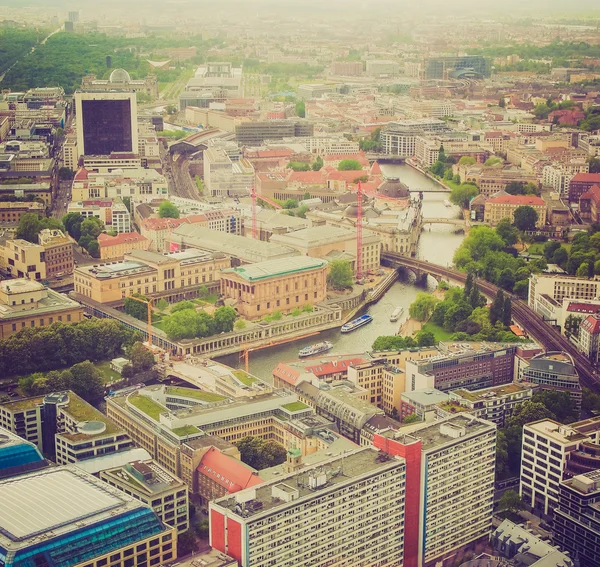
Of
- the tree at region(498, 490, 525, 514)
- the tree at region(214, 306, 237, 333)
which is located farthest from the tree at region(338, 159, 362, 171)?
the tree at region(498, 490, 525, 514)

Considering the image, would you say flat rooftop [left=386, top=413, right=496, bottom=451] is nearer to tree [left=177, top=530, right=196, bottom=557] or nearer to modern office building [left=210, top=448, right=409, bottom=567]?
modern office building [left=210, top=448, right=409, bottom=567]

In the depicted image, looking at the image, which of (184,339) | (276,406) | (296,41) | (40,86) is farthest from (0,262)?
(296,41)

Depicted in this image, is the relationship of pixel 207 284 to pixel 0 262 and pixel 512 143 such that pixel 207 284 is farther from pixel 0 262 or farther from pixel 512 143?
pixel 512 143

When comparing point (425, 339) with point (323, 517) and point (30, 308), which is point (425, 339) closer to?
point (30, 308)

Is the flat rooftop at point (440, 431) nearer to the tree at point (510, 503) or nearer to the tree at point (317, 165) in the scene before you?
the tree at point (510, 503)

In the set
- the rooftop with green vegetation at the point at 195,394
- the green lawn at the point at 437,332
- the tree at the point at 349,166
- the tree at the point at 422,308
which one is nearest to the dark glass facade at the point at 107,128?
the tree at the point at 349,166

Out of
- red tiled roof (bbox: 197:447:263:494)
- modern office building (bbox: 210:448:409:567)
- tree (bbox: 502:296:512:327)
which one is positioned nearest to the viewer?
modern office building (bbox: 210:448:409:567)
